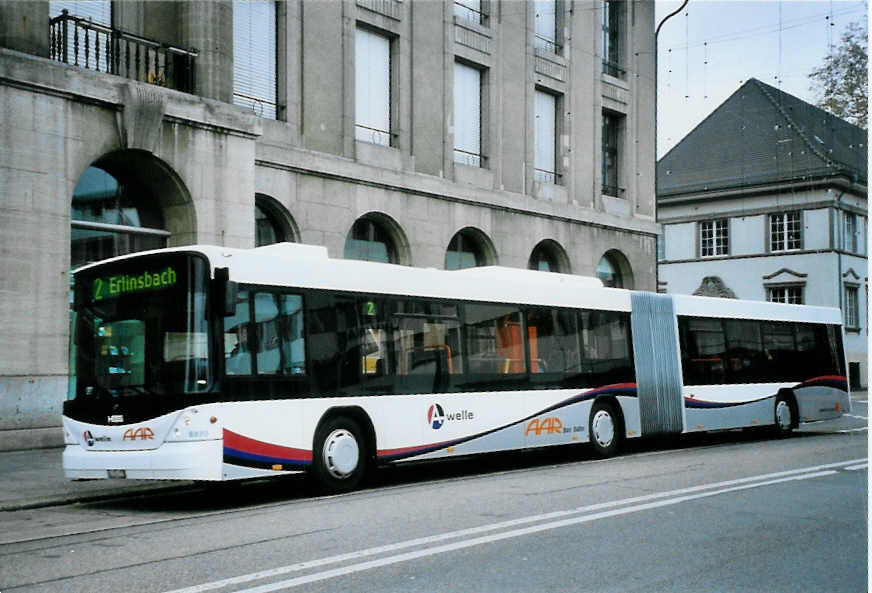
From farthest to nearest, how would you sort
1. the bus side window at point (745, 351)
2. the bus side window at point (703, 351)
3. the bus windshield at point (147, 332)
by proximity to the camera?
the bus side window at point (745, 351) < the bus side window at point (703, 351) < the bus windshield at point (147, 332)

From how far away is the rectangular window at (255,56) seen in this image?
22.1 meters

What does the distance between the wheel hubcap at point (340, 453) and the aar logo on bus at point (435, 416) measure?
1.45 meters

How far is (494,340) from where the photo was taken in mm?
15969

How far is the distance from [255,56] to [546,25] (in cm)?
1086

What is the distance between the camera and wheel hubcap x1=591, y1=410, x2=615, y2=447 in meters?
17.8

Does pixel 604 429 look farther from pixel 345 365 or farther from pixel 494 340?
pixel 345 365

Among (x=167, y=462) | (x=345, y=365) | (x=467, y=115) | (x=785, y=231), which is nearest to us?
(x=167, y=462)

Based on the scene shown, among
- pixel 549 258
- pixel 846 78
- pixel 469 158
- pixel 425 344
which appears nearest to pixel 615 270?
pixel 549 258

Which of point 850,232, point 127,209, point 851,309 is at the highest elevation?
point 850,232

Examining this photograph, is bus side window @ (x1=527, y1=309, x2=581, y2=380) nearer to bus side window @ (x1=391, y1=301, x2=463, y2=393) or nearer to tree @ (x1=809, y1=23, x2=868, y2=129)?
bus side window @ (x1=391, y1=301, x2=463, y2=393)

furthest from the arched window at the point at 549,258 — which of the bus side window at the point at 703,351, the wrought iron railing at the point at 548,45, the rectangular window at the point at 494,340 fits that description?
the rectangular window at the point at 494,340

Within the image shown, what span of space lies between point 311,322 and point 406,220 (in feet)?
41.1

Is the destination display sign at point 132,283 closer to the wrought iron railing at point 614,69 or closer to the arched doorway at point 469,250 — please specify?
the arched doorway at point 469,250

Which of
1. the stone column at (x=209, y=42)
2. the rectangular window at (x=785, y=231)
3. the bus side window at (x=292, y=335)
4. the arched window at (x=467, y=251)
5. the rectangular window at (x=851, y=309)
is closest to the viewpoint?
the bus side window at (x=292, y=335)
